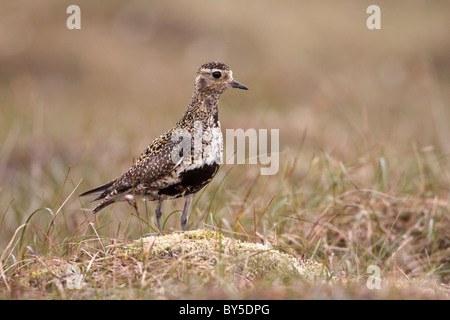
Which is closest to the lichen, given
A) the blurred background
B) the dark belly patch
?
the dark belly patch

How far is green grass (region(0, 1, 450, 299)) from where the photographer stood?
4112 mm

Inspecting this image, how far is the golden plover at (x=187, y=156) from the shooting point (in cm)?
471

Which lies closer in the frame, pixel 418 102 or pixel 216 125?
pixel 216 125

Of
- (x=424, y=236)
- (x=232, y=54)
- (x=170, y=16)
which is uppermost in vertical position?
(x=170, y=16)

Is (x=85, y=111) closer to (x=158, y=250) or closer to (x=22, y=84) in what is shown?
(x=22, y=84)

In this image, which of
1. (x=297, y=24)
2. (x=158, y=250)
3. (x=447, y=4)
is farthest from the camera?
(x=447, y=4)

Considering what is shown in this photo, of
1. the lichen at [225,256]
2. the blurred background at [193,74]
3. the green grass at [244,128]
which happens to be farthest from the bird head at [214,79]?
the blurred background at [193,74]

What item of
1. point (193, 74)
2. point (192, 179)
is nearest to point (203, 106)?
point (192, 179)

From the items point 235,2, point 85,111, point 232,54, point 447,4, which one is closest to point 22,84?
point 85,111

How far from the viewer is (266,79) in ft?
56.1

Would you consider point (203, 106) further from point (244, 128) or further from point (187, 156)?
point (244, 128)

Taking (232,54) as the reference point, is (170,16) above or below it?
above

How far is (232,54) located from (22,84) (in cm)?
625

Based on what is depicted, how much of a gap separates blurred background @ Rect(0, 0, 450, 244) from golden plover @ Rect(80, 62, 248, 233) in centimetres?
455
